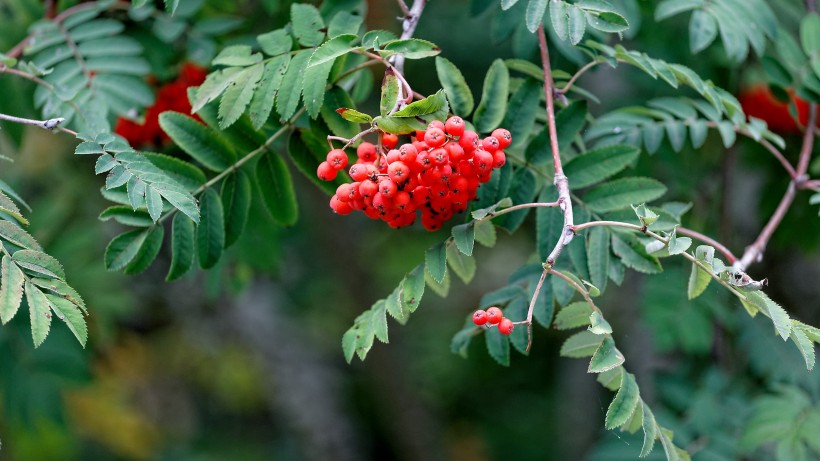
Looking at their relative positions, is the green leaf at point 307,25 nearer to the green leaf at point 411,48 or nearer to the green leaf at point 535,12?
the green leaf at point 411,48

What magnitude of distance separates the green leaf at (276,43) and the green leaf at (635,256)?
31.4 inches

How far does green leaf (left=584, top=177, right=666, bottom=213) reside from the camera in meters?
1.69

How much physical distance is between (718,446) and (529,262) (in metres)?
1.00

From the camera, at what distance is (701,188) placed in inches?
109

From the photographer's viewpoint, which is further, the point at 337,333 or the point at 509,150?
the point at 337,333

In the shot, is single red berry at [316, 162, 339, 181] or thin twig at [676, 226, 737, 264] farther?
thin twig at [676, 226, 737, 264]

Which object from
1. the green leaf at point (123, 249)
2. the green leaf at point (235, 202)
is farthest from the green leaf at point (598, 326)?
the green leaf at point (123, 249)

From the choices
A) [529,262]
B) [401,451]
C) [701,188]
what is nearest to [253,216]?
[529,262]

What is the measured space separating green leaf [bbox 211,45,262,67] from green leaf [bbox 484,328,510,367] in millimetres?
755

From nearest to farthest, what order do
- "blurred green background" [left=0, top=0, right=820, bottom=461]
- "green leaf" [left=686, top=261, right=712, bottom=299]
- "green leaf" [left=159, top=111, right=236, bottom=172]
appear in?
"green leaf" [left=686, top=261, right=712, bottom=299], "green leaf" [left=159, top=111, right=236, bottom=172], "blurred green background" [left=0, top=0, right=820, bottom=461]

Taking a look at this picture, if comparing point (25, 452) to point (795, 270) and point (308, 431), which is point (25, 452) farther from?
point (795, 270)

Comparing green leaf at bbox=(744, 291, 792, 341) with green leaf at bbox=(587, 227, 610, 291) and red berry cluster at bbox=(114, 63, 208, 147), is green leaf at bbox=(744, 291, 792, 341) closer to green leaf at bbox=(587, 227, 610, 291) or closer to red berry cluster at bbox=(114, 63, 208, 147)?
green leaf at bbox=(587, 227, 610, 291)

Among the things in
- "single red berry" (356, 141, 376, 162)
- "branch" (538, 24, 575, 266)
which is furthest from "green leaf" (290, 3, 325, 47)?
"branch" (538, 24, 575, 266)

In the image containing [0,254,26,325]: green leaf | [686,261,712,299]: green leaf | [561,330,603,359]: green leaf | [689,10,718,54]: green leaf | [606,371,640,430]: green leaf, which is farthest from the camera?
[689,10,718,54]: green leaf
